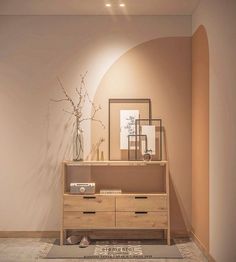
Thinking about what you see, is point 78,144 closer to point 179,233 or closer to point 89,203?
point 89,203

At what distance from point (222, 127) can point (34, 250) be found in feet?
7.48

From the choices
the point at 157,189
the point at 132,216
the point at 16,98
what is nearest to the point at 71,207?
the point at 132,216

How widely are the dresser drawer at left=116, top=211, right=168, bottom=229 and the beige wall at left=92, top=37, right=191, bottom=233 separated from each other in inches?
16.6

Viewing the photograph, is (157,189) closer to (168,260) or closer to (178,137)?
(178,137)

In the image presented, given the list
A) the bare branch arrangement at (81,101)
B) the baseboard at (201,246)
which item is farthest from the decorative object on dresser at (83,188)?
the baseboard at (201,246)

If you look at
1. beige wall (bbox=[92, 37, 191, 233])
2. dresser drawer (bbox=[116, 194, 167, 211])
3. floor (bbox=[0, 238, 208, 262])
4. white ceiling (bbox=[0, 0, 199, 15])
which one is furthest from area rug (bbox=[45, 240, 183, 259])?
white ceiling (bbox=[0, 0, 199, 15])

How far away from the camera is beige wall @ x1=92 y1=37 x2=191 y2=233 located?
482cm

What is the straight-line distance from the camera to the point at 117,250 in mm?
4238

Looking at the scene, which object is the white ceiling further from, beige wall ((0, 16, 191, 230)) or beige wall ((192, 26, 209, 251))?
beige wall ((192, 26, 209, 251))

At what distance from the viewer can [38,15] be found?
482 cm

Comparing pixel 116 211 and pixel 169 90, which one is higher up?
pixel 169 90

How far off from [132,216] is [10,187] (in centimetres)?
146

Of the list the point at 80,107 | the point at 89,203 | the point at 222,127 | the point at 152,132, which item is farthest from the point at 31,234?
the point at 222,127

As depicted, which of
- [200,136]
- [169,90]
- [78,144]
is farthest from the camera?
[169,90]
